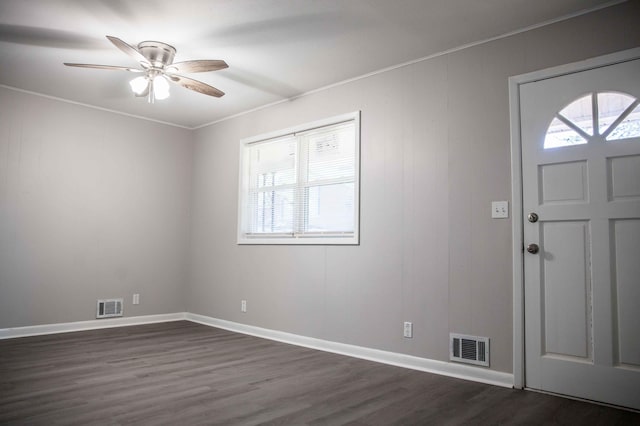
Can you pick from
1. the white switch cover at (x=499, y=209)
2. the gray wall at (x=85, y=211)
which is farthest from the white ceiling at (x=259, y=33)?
the white switch cover at (x=499, y=209)

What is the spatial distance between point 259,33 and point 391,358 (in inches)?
109

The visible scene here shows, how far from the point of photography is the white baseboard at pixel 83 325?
4.58m

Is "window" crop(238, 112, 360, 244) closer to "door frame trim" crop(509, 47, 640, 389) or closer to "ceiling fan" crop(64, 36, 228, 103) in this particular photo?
"ceiling fan" crop(64, 36, 228, 103)

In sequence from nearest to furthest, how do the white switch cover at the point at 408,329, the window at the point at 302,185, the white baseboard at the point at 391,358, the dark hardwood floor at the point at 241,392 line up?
the dark hardwood floor at the point at 241,392 → the white baseboard at the point at 391,358 → the white switch cover at the point at 408,329 → the window at the point at 302,185

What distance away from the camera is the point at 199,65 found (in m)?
3.34

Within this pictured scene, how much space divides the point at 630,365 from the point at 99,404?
10.3 feet

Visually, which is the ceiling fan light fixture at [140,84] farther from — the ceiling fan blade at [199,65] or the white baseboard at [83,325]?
the white baseboard at [83,325]

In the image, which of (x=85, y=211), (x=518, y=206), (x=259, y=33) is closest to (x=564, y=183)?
(x=518, y=206)

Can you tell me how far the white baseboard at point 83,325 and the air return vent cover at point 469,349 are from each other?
379 centimetres

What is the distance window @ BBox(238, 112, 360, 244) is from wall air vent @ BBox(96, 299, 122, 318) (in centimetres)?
163

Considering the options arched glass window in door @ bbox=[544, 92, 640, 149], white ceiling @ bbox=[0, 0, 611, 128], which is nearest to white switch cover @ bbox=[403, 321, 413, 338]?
arched glass window in door @ bbox=[544, 92, 640, 149]

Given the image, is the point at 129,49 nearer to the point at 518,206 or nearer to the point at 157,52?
the point at 157,52

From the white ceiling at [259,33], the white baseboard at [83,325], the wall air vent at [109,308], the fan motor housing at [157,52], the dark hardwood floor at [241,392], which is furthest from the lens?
the wall air vent at [109,308]

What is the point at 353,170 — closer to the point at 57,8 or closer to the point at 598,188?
the point at 598,188
